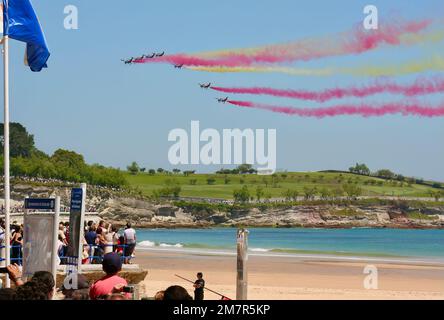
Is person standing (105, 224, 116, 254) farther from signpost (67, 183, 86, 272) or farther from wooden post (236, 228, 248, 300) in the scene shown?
wooden post (236, 228, 248, 300)

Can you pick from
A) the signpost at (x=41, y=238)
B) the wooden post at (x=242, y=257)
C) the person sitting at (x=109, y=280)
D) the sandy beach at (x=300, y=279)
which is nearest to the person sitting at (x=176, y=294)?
the person sitting at (x=109, y=280)

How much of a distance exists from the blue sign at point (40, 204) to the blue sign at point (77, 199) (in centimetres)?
174

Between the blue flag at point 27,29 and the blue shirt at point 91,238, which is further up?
the blue flag at point 27,29

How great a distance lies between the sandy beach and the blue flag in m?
7.18

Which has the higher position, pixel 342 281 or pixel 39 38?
pixel 39 38

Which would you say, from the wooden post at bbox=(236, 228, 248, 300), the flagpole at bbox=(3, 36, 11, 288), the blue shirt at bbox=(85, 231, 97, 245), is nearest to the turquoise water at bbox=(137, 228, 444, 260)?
the blue shirt at bbox=(85, 231, 97, 245)

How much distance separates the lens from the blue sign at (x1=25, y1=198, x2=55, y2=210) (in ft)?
55.2

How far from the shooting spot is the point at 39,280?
773 cm

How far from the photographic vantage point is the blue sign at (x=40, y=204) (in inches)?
662

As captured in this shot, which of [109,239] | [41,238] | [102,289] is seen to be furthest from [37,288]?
[109,239]

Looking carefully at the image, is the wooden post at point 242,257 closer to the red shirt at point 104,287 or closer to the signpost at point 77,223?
the signpost at point 77,223
